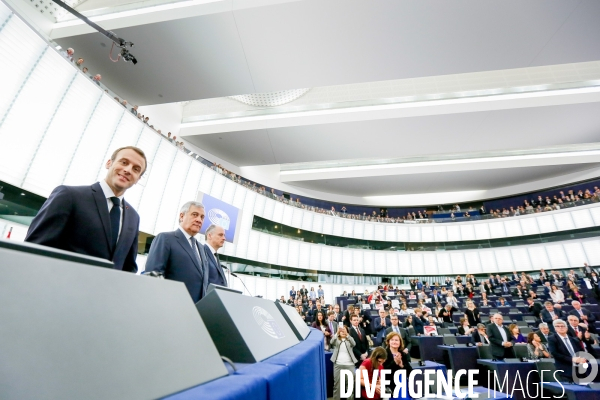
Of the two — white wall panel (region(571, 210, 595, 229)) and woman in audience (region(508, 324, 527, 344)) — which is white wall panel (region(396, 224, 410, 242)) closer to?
white wall panel (region(571, 210, 595, 229))

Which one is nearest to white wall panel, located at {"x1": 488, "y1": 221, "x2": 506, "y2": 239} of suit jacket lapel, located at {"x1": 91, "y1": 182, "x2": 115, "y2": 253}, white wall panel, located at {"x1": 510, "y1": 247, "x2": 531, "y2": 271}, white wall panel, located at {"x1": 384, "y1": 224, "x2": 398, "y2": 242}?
white wall panel, located at {"x1": 510, "y1": 247, "x2": 531, "y2": 271}

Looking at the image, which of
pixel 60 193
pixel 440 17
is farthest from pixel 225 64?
pixel 60 193

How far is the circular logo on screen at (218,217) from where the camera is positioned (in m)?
12.0

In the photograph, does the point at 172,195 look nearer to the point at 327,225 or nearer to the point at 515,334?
the point at 515,334

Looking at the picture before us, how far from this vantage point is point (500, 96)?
41.2 feet

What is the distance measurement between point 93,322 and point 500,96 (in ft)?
51.2

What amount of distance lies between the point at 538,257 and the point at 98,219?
24259mm

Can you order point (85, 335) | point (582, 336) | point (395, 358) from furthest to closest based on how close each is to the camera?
point (582, 336) < point (395, 358) < point (85, 335)

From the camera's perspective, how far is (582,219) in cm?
1798

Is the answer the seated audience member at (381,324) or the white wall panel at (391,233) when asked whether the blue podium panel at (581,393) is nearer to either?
the seated audience member at (381,324)

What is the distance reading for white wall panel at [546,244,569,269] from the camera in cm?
1799

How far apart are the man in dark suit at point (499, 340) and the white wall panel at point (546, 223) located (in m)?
18.2

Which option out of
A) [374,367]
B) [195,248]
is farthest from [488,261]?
[195,248]

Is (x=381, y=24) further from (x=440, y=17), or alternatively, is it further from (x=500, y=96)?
(x=500, y=96)
